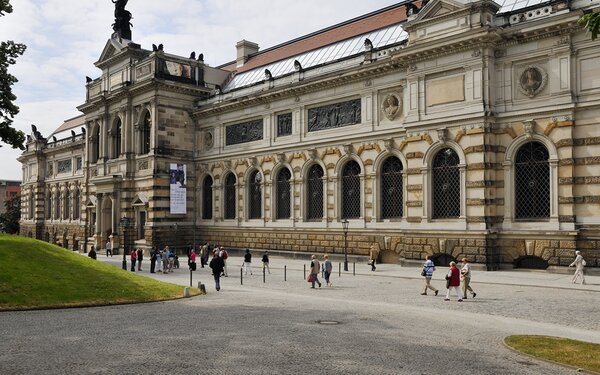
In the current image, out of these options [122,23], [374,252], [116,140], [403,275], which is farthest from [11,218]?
[403,275]

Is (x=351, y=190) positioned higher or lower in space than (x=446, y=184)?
lower

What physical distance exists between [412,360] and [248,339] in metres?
4.21

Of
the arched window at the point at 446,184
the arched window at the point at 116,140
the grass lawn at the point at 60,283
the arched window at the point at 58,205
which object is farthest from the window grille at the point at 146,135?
the arched window at the point at 58,205

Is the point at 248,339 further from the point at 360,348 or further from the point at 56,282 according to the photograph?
the point at 56,282

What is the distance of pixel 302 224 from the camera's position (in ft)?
143

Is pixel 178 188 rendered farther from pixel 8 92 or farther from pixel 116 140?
pixel 8 92

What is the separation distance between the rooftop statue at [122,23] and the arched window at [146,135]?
11.0m

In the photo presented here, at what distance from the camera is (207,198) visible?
52969 mm

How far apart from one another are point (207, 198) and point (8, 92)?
1158 inches

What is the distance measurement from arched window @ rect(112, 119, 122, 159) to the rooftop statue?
919cm

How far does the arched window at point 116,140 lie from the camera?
56969mm

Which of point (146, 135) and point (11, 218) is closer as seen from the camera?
point (146, 135)

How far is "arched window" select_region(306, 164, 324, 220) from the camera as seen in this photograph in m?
43.0

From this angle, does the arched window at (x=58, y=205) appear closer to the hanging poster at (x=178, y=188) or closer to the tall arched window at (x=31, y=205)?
the tall arched window at (x=31, y=205)
